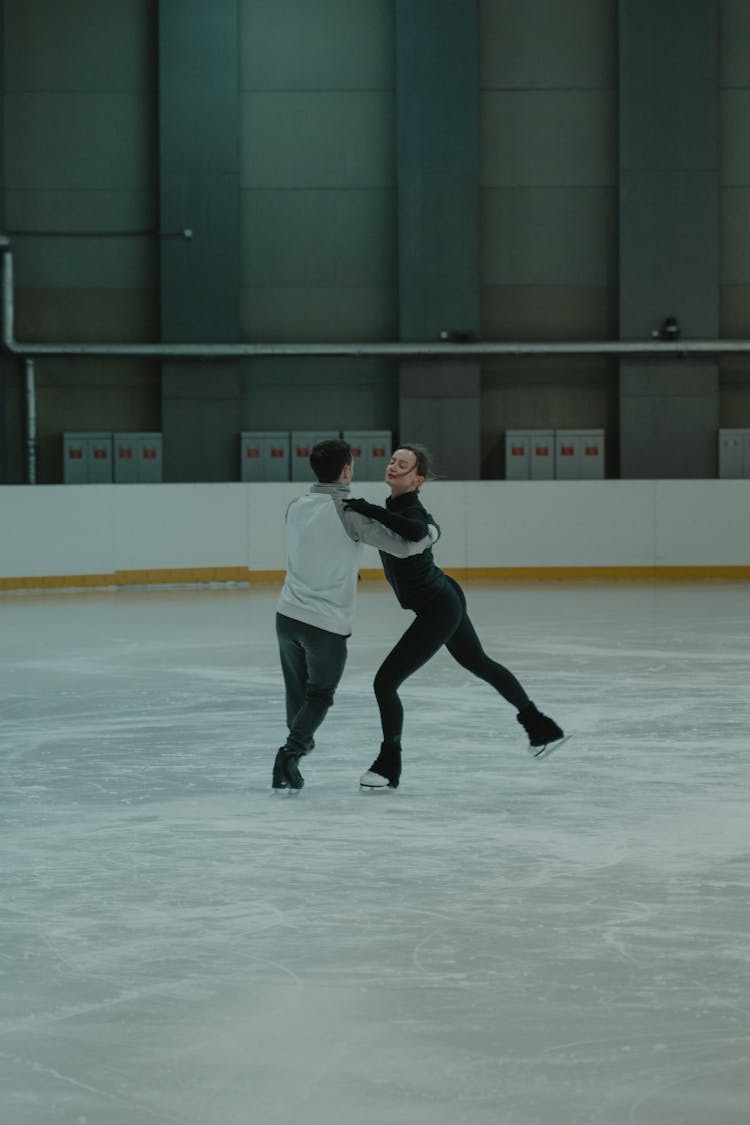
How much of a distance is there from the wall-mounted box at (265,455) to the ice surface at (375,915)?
490 inches

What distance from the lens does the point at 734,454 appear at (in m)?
21.9

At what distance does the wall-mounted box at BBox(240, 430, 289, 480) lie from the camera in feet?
71.8

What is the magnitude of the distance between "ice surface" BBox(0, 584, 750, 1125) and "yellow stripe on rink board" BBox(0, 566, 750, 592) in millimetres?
9527

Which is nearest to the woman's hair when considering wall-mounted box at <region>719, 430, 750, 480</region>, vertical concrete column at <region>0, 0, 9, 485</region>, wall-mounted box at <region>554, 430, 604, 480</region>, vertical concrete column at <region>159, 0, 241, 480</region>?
wall-mounted box at <region>554, 430, 604, 480</region>

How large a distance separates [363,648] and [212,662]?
4.58 ft

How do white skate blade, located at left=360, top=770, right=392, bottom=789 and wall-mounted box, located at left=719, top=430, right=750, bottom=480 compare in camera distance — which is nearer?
white skate blade, located at left=360, top=770, right=392, bottom=789

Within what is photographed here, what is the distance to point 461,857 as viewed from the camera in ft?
17.5

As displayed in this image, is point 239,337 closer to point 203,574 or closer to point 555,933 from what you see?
point 203,574

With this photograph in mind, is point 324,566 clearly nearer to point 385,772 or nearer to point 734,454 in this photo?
point 385,772

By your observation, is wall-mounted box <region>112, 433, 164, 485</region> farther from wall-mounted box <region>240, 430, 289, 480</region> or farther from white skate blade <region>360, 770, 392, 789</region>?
white skate blade <region>360, 770, 392, 789</region>

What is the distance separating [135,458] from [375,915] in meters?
17.7

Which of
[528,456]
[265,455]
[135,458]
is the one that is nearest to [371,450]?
[265,455]


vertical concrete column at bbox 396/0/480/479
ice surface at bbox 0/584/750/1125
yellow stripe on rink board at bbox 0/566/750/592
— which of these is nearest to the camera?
ice surface at bbox 0/584/750/1125

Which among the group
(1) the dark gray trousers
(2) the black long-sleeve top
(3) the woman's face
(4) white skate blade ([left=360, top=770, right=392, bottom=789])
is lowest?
(4) white skate blade ([left=360, top=770, right=392, bottom=789])
